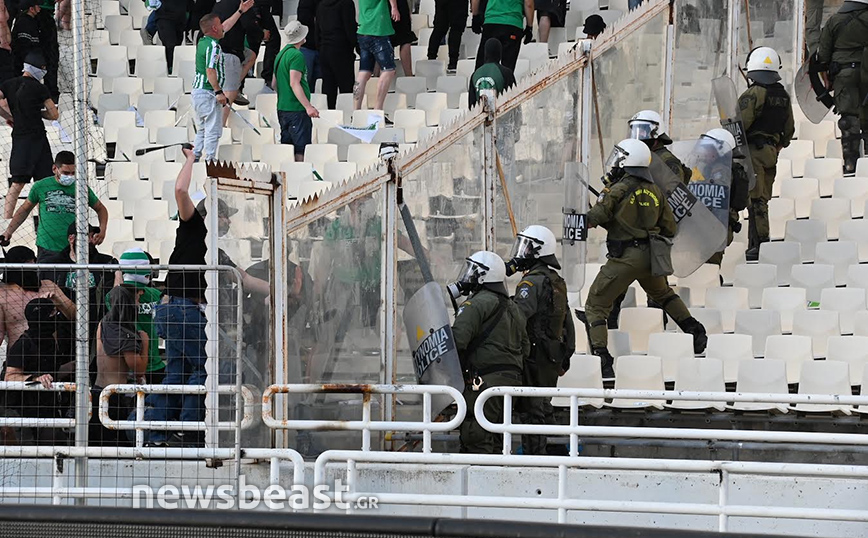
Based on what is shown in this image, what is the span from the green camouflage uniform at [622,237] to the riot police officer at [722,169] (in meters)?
1.26

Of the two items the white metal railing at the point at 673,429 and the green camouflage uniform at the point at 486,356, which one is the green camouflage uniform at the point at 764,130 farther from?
the white metal railing at the point at 673,429

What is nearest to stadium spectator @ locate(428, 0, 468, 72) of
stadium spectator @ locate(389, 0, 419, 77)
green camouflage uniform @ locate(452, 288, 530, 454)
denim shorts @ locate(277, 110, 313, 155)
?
stadium spectator @ locate(389, 0, 419, 77)

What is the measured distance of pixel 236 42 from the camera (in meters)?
15.7

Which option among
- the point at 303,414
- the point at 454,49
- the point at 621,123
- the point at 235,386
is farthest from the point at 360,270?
the point at 454,49

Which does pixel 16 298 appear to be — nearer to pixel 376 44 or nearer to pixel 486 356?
pixel 486 356

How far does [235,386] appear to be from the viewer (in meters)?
8.38

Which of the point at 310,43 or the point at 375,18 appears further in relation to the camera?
the point at 310,43

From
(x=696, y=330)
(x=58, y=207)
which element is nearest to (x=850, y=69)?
(x=696, y=330)

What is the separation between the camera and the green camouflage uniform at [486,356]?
31.9 feet

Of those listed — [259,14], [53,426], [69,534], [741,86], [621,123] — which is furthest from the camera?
[259,14]

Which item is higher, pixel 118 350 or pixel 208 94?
pixel 208 94

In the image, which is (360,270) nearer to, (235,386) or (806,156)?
(235,386)

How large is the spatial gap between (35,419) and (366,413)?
5.54 feet

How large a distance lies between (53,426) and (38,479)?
0.44 metres
